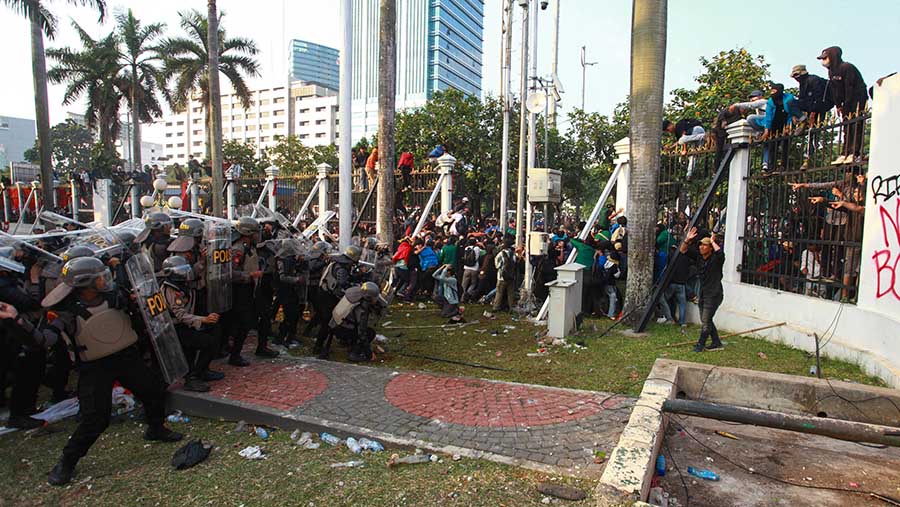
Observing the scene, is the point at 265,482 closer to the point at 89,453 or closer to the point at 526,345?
the point at 89,453

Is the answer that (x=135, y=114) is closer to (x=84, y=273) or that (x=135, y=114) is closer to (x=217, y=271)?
(x=217, y=271)

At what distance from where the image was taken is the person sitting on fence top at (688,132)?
1020cm

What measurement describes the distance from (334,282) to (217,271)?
1.61 meters

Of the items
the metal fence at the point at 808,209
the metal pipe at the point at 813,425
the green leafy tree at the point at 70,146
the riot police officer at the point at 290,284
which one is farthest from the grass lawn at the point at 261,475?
the green leafy tree at the point at 70,146

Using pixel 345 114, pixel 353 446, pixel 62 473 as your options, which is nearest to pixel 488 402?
pixel 353 446

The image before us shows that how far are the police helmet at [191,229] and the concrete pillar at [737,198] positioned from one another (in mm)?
7766

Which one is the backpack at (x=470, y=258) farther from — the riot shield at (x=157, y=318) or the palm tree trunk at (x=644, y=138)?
the riot shield at (x=157, y=318)

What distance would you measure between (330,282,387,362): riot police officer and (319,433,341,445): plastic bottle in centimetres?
246

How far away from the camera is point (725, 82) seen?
50.2 feet

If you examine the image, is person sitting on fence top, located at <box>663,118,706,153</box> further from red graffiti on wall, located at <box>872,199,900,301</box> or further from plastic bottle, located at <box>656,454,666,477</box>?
plastic bottle, located at <box>656,454,666,477</box>

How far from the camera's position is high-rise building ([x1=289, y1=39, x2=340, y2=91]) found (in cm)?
12321

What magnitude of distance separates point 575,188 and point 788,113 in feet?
75.2

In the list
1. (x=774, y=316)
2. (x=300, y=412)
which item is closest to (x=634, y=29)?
(x=774, y=316)

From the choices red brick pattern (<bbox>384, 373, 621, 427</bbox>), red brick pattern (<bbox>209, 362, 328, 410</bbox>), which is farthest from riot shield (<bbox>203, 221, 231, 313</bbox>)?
→ red brick pattern (<bbox>384, 373, 621, 427</bbox>)
